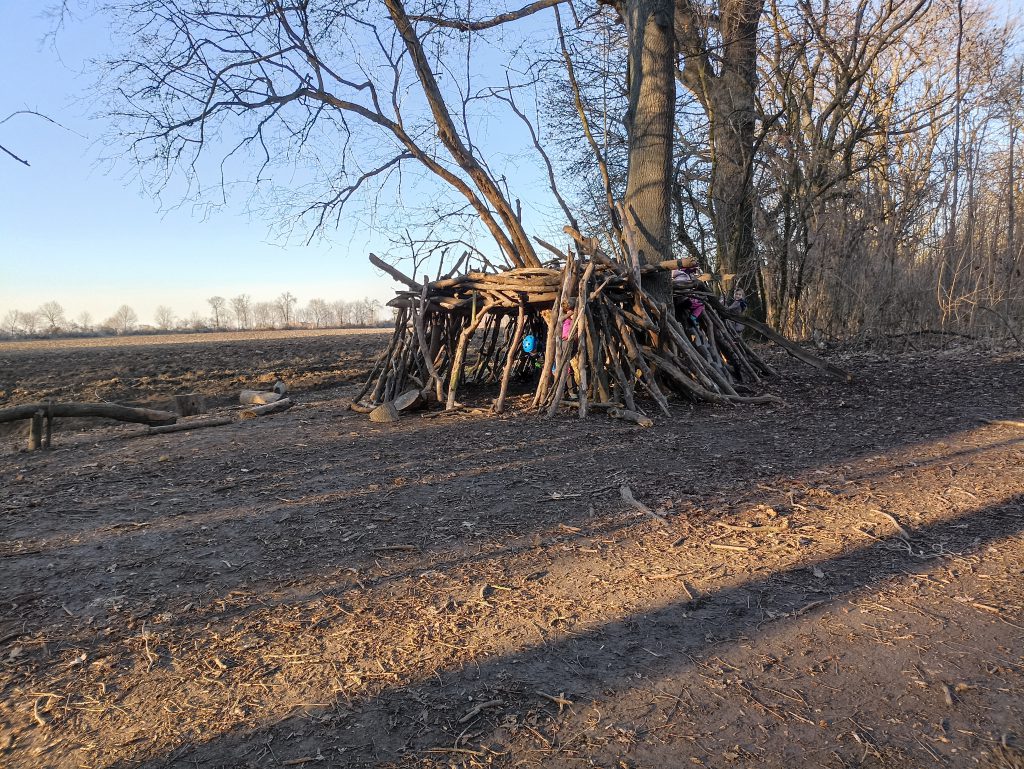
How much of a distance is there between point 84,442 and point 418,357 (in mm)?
3691

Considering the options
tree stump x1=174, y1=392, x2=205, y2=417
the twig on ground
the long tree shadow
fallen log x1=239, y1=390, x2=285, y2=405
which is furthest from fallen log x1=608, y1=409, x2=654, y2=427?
tree stump x1=174, y1=392, x2=205, y2=417

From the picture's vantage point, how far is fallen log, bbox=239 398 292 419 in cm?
796

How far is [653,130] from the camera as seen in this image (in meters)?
7.71

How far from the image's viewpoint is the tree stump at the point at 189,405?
8.66 meters

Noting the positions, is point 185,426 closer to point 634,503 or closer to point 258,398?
point 258,398

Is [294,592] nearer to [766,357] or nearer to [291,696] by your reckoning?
[291,696]

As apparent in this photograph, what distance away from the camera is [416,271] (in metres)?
8.25

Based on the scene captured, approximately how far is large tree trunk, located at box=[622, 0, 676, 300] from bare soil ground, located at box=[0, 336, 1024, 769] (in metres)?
3.36

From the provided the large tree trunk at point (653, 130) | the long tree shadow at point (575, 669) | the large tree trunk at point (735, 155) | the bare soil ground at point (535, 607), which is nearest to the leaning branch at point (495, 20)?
the large tree trunk at point (653, 130)

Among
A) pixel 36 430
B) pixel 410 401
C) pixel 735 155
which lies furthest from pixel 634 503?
pixel 735 155

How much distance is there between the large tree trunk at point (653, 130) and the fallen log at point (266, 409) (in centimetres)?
495

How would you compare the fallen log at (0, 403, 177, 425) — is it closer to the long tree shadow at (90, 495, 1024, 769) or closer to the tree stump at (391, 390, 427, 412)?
the tree stump at (391, 390, 427, 412)

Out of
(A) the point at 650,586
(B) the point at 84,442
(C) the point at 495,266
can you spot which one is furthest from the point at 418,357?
(A) the point at 650,586

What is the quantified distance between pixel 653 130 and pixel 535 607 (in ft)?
21.8
